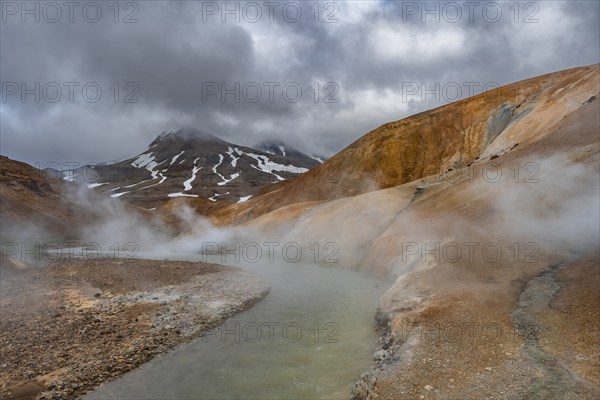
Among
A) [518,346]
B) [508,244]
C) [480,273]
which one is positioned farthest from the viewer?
[508,244]

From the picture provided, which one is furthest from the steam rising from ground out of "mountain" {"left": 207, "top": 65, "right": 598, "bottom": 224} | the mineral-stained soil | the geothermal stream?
"mountain" {"left": 207, "top": 65, "right": 598, "bottom": 224}

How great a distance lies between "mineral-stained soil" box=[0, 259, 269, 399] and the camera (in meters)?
12.4

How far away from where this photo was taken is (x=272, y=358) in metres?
13.8

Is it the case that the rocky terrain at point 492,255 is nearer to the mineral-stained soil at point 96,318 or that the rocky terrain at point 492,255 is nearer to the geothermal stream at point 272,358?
the mineral-stained soil at point 96,318

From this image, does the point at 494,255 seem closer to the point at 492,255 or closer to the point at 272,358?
the point at 492,255

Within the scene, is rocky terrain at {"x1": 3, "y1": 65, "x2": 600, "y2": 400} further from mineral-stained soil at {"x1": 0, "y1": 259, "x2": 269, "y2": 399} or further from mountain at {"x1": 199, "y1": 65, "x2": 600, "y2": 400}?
mineral-stained soil at {"x1": 0, "y1": 259, "x2": 269, "y2": 399}

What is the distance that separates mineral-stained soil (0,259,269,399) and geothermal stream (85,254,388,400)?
876 millimetres

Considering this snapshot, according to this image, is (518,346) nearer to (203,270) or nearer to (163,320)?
(163,320)

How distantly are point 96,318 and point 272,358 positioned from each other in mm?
9535

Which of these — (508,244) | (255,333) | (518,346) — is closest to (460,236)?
(508,244)

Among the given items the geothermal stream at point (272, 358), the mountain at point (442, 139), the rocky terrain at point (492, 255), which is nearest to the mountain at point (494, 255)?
the rocky terrain at point (492, 255)

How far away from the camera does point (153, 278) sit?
89.9ft

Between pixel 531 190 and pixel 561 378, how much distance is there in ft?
60.9

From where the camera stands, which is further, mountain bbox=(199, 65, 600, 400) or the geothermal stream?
the geothermal stream
